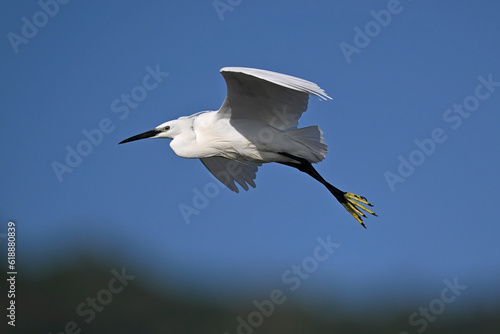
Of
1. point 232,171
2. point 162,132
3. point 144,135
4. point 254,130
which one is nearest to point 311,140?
point 254,130

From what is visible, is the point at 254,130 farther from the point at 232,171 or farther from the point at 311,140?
the point at 232,171

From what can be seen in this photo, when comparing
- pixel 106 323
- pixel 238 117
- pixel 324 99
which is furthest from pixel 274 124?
pixel 106 323

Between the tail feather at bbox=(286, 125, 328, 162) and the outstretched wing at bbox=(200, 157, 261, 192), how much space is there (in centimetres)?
158

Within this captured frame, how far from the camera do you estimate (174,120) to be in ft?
35.0

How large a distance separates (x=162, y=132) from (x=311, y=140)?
210 cm

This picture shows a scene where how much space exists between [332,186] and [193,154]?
2047mm

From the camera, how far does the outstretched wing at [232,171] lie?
11.5 m

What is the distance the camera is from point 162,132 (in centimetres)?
1079

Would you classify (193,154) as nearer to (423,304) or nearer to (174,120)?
(174,120)

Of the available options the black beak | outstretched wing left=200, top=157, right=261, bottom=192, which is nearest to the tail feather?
outstretched wing left=200, top=157, right=261, bottom=192

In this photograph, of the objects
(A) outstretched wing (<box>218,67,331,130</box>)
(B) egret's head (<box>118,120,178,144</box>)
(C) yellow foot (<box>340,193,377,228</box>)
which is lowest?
(C) yellow foot (<box>340,193,377,228</box>)

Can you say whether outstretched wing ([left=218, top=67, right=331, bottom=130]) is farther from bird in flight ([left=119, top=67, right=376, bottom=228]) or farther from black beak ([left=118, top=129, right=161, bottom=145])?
black beak ([left=118, top=129, right=161, bottom=145])

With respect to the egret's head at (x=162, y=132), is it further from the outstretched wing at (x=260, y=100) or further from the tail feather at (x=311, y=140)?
the tail feather at (x=311, y=140)

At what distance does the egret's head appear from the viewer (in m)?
10.6
